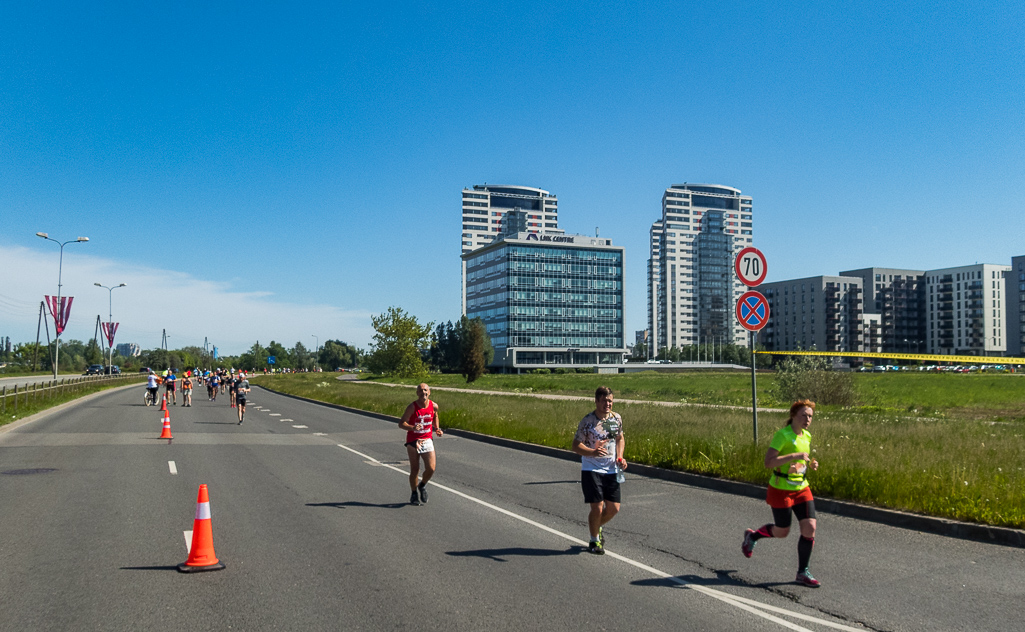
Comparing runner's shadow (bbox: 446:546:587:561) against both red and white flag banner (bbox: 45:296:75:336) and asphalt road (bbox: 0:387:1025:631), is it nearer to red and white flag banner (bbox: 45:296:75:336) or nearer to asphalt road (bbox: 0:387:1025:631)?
asphalt road (bbox: 0:387:1025:631)

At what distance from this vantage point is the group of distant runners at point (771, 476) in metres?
6.50

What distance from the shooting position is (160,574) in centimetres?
674

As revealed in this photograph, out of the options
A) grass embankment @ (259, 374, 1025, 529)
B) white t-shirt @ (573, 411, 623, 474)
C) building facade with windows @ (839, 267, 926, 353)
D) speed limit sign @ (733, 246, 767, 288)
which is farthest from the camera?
building facade with windows @ (839, 267, 926, 353)

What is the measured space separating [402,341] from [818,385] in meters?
50.9

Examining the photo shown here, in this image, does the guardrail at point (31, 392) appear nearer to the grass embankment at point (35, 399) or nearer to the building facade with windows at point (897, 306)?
the grass embankment at point (35, 399)

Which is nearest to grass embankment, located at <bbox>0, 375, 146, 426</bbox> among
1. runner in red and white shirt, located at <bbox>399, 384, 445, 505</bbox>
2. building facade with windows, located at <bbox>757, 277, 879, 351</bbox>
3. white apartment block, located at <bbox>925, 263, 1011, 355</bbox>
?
runner in red and white shirt, located at <bbox>399, 384, 445, 505</bbox>

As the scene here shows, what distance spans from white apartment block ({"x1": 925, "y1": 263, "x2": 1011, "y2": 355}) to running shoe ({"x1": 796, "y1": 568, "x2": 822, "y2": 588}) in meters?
203

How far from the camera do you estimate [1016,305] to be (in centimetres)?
17112

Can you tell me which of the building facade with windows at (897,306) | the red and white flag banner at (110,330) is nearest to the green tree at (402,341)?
the red and white flag banner at (110,330)

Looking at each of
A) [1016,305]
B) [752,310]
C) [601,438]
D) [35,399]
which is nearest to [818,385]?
[752,310]

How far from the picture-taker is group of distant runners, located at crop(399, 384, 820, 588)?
6496 millimetres

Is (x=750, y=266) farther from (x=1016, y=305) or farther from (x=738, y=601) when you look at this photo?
(x=1016, y=305)

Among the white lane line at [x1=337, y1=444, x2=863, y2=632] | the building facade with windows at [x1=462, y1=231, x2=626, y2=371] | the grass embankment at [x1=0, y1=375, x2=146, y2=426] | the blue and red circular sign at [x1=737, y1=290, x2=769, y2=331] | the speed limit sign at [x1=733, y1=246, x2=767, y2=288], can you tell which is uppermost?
the building facade with windows at [x1=462, y1=231, x2=626, y2=371]

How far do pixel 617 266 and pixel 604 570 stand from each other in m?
139
